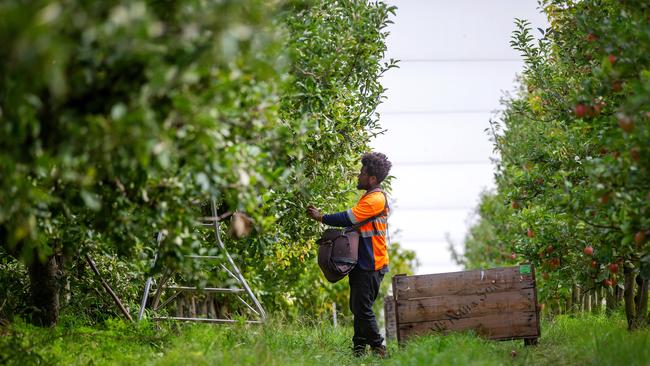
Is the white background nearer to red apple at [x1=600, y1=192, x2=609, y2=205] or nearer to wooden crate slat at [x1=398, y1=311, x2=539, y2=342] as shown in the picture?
wooden crate slat at [x1=398, y1=311, x2=539, y2=342]

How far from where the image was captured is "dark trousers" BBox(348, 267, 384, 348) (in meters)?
6.43

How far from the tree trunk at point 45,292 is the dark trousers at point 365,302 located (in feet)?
7.68

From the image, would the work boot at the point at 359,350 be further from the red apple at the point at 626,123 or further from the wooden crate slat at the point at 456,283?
the red apple at the point at 626,123

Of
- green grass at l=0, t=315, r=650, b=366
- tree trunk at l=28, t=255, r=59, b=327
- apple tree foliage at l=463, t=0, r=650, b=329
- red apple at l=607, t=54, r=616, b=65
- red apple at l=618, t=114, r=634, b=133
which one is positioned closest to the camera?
red apple at l=618, t=114, r=634, b=133

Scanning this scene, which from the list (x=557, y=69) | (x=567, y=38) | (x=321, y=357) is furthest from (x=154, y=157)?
(x=557, y=69)

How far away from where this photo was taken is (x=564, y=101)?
687 cm

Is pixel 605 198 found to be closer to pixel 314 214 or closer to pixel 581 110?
pixel 581 110

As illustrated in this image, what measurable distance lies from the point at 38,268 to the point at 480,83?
1455 centimetres

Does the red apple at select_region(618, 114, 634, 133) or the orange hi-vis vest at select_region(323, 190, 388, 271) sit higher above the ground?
the red apple at select_region(618, 114, 634, 133)

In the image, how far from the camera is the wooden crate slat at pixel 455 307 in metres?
6.66

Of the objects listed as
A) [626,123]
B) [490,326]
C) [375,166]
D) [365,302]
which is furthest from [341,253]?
[626,123]

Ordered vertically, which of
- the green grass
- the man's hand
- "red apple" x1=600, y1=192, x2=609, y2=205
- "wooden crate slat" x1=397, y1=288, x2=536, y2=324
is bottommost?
the green grass

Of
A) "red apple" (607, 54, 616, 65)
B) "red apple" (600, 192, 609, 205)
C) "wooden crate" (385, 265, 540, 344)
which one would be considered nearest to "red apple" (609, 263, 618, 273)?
"wooden crate" (385, 265, 540, 344)

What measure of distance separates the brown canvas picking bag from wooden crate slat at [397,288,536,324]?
2.10 ft
